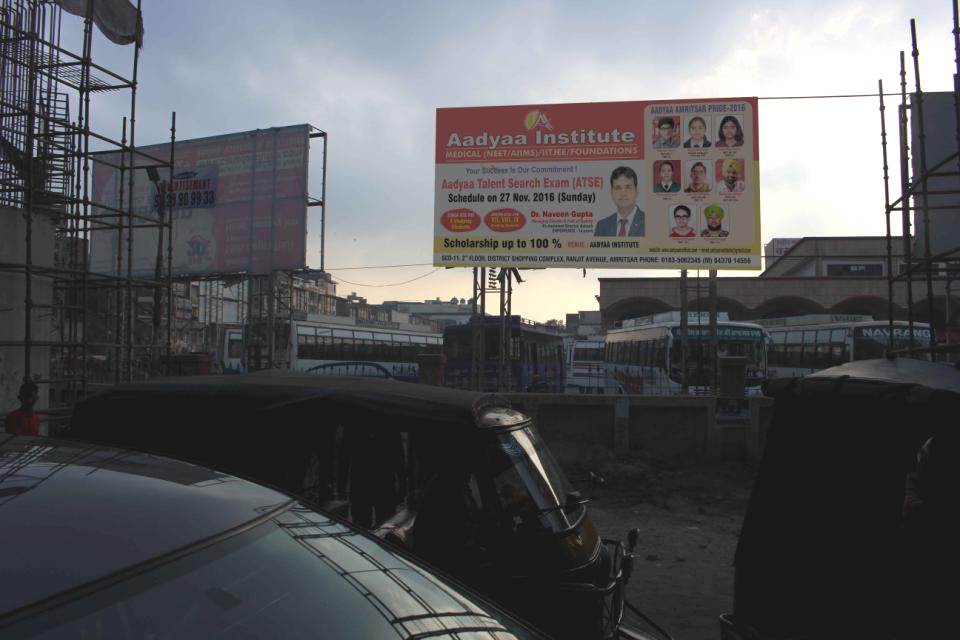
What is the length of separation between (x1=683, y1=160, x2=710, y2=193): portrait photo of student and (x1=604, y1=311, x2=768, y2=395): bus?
5.45 meters

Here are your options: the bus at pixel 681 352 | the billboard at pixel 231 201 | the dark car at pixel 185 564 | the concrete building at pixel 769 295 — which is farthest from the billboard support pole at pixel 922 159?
the concrete building at pixel 769 295

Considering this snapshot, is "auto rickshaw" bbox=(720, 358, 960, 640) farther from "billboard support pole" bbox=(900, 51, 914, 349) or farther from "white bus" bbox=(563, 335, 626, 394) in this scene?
"white bus" bbox=(563, 335, 626, 394)

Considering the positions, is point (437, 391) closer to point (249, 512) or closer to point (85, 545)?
point (249, 512)

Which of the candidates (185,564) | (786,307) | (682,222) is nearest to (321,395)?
(185,564)

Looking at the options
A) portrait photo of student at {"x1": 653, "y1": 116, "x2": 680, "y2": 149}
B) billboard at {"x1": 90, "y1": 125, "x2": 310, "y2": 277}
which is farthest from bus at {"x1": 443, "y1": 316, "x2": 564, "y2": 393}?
portrait photo of student at {"x1": 653, "y1": 116, "x2": 680, "y2": 149}

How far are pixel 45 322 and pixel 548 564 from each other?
8336 millimetres

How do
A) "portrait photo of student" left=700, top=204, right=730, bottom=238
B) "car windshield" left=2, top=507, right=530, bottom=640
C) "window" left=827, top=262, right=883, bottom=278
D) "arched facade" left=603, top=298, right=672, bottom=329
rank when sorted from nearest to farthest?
1. "car windshield" left=2, top=507, right=530, bottom=640
2. "portrait photo of student" left=700, top=204, right=730, bottom=238
3. "arched facade" left=603, top=298, right=672, bottom=329
4. "window" left=827, top=262, right=883, bottom=278

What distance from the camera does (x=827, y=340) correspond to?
75.4ft

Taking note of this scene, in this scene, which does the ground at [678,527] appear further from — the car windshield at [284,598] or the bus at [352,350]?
the bus at [352,350]

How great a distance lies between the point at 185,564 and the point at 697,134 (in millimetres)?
15046

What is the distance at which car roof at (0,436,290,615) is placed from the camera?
130 centimetres

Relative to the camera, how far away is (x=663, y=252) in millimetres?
14617

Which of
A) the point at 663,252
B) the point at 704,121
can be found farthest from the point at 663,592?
the point at 704,121

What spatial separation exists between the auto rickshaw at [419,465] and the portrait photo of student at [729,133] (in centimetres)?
1242
